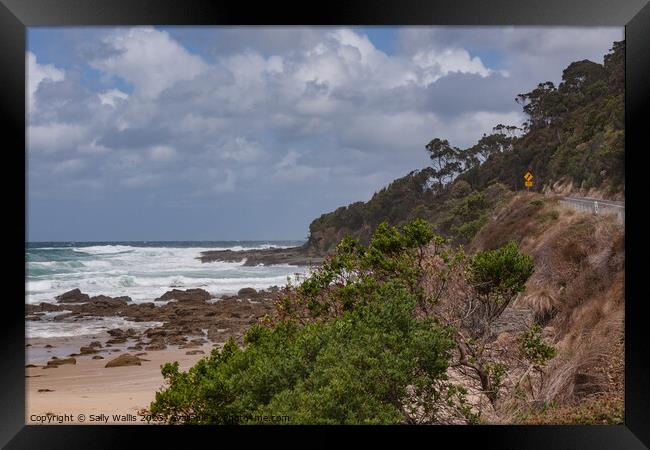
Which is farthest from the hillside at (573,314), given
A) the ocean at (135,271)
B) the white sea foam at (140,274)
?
the white sea foam at (140,274)

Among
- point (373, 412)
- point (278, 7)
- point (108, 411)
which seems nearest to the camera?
point (278, 7)

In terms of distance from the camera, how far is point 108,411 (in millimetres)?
6027

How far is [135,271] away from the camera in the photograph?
507 inches

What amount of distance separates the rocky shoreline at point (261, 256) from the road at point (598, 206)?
427cm

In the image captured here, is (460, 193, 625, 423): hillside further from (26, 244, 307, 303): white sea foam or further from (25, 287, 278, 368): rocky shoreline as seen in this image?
(26, 244, 307, 303): white sea foam

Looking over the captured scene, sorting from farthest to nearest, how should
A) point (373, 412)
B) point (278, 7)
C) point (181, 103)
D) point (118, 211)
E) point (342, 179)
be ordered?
point (181, 103)
point (118, 211)
point (342, 179)
point (373, 412)
point (278, 7)

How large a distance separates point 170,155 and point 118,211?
10.9ft

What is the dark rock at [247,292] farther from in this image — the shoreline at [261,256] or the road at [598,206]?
the road at [598,206]

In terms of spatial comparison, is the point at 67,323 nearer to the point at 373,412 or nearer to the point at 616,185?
the point at 373,412

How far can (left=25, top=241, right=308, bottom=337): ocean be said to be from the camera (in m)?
11.4

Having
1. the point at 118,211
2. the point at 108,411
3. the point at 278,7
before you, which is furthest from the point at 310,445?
the point at 118,211

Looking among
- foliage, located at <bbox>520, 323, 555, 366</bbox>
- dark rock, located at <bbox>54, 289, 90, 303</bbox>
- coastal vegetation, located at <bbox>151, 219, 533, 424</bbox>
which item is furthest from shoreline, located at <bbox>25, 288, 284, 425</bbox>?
foliage, located at <bbox>520, 323, 555, 366</bbox>

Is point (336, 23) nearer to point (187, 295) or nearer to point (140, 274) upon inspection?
point (187, 295)

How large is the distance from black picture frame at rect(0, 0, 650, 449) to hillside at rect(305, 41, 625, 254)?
4.78 meters
